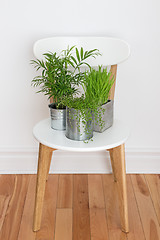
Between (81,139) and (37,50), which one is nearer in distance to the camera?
(81,139)

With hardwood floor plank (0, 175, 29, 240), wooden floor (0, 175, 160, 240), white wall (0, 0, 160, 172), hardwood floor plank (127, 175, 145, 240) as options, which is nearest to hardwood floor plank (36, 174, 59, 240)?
wooden floor (0, 175, 160, 240)

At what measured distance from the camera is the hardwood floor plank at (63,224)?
4.08 ft

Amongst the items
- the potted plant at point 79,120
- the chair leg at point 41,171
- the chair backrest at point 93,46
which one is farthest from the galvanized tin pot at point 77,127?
the chair backrest at point 93,46

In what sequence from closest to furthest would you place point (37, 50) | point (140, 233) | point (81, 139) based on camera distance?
point (81, 139), point (140, 233), point (37, 50)

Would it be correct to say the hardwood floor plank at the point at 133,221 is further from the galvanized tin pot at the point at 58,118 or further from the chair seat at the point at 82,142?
the galvanized tin pot at the point at 58,118

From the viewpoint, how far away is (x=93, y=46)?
1384 millimetres

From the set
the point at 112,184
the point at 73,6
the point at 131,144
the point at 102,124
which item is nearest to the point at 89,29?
the point at 73,6

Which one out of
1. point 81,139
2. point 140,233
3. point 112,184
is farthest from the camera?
point 112,184

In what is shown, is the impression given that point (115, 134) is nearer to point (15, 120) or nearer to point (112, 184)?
point (112, 184)

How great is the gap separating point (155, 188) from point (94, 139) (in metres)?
0.60

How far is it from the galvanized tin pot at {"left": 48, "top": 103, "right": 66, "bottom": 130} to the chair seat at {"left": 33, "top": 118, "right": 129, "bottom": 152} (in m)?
0.02

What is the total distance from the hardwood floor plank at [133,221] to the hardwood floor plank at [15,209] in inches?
19.0

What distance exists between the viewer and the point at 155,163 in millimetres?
1684

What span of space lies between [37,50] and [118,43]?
37cm
